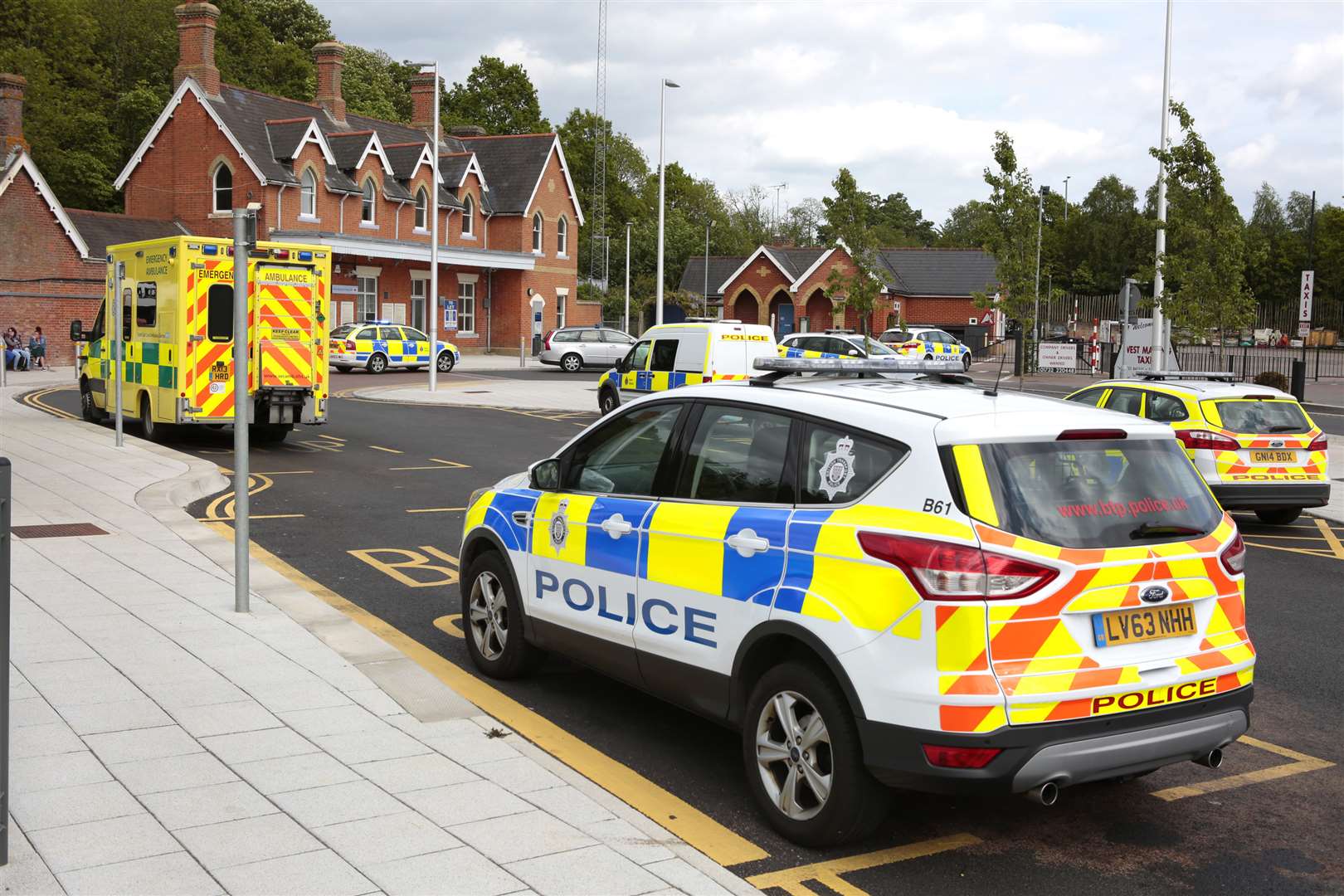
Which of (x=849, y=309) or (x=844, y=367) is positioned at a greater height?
(x=849, y=309)

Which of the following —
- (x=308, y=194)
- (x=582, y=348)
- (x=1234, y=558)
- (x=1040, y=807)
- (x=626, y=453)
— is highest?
(x=308, y=194)

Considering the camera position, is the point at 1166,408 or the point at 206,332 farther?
the point at 206,332

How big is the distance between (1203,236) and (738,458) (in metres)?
21.9

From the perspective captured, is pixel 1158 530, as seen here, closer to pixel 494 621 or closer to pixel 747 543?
pixel 747 543

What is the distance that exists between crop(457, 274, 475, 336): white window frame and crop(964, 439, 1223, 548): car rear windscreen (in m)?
52.6

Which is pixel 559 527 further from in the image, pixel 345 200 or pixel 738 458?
pixel 345 200

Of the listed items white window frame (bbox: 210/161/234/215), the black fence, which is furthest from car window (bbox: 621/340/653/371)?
white window frame (bbox: 210/161/234/215)

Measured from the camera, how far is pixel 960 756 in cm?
423

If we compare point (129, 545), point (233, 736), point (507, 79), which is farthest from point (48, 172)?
point (233, 736)

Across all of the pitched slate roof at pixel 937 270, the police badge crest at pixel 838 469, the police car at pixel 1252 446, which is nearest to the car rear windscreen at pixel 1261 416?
the police car at pixel 1252 446

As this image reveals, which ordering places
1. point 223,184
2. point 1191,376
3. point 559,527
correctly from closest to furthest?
1. point 559,527
2. point 1191,376
3. point 223,184

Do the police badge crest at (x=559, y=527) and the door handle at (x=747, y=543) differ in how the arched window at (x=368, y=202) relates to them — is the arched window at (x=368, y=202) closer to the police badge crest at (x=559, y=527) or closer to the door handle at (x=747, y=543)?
the police badge crest at (x=559, y=527)

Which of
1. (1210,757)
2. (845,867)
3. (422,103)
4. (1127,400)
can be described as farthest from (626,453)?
(422,103)

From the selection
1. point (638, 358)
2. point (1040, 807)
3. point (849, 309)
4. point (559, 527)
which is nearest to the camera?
point (1040, 807)
